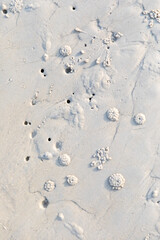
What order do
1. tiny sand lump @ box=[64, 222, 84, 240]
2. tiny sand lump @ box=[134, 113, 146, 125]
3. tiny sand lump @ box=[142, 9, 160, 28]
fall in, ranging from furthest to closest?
tiny sand lump @ box=[142, 9, 160, 28] < tiny sand lump @ box=[134, 113, 146, 125] < tiny sand lump @ box=[64, 222, 84, 240]

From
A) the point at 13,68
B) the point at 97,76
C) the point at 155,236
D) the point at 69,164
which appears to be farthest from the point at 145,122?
the point at 13,68

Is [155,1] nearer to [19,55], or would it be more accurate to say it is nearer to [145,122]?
[145,122]

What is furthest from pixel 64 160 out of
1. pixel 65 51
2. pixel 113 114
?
pixel 65 51

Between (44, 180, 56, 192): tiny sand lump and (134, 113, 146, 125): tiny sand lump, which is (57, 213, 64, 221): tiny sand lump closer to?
(44, 180, 56, 192): tiny sand lump

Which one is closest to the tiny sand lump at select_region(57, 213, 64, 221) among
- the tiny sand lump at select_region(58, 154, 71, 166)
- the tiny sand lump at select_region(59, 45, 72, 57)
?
the tiny sand lump at select_region(58, 154, 71, 166)

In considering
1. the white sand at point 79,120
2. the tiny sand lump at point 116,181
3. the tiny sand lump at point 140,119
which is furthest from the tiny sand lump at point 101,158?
the tiny sand lump at point 140,119

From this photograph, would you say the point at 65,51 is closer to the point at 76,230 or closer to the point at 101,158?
the point at 101,158

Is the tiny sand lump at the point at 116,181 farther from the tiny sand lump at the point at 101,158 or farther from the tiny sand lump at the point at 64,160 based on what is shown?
the tiny sand lump at the point at 64,160
